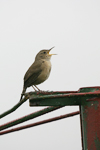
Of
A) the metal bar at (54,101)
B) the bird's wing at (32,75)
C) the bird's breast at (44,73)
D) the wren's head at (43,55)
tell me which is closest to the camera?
the metal bar at (54,101)

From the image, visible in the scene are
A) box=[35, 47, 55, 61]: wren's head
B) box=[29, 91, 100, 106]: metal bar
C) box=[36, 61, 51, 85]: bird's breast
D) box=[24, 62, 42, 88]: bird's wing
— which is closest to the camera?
box=[29, 91, 100, 106]: metal bar

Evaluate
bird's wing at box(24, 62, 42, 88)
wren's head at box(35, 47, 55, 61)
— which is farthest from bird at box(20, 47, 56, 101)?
wren's head at box(35, 47, 55, 61)

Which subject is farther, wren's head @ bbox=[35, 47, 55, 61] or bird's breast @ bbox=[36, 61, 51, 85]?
wren's head @ bbox=[35, 47, 55, 61]

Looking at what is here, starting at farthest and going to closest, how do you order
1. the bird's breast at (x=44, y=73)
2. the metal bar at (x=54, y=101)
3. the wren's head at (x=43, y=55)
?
the wren's head at (x=43, y=55)
the bird's breast at (x=44, y=73)
the metal bar at (x=54, y=101)

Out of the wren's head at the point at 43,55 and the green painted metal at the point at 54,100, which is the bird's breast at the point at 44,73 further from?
the green painted metal at the point at 54,100

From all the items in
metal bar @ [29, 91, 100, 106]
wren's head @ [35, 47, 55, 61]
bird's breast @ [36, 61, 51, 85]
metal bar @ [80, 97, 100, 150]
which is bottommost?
metal bar @ [80, 97, 100, 150]

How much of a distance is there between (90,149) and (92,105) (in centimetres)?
30

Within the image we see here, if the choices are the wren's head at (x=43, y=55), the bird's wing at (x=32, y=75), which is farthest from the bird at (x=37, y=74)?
the wren's head at (x=43, y=55)

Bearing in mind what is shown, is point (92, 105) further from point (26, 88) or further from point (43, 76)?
point (26, 88)

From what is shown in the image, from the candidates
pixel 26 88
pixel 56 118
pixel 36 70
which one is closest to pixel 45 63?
pixel 36 70

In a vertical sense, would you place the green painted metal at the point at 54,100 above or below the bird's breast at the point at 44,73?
below

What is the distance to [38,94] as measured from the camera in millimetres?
2010

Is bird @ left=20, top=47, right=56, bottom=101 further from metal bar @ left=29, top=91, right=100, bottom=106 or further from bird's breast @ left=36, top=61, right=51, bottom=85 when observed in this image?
metal bar @ left=29, top=91, right=100, bottom=106

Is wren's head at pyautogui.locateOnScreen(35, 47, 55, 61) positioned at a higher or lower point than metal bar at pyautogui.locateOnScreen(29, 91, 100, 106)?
higher
